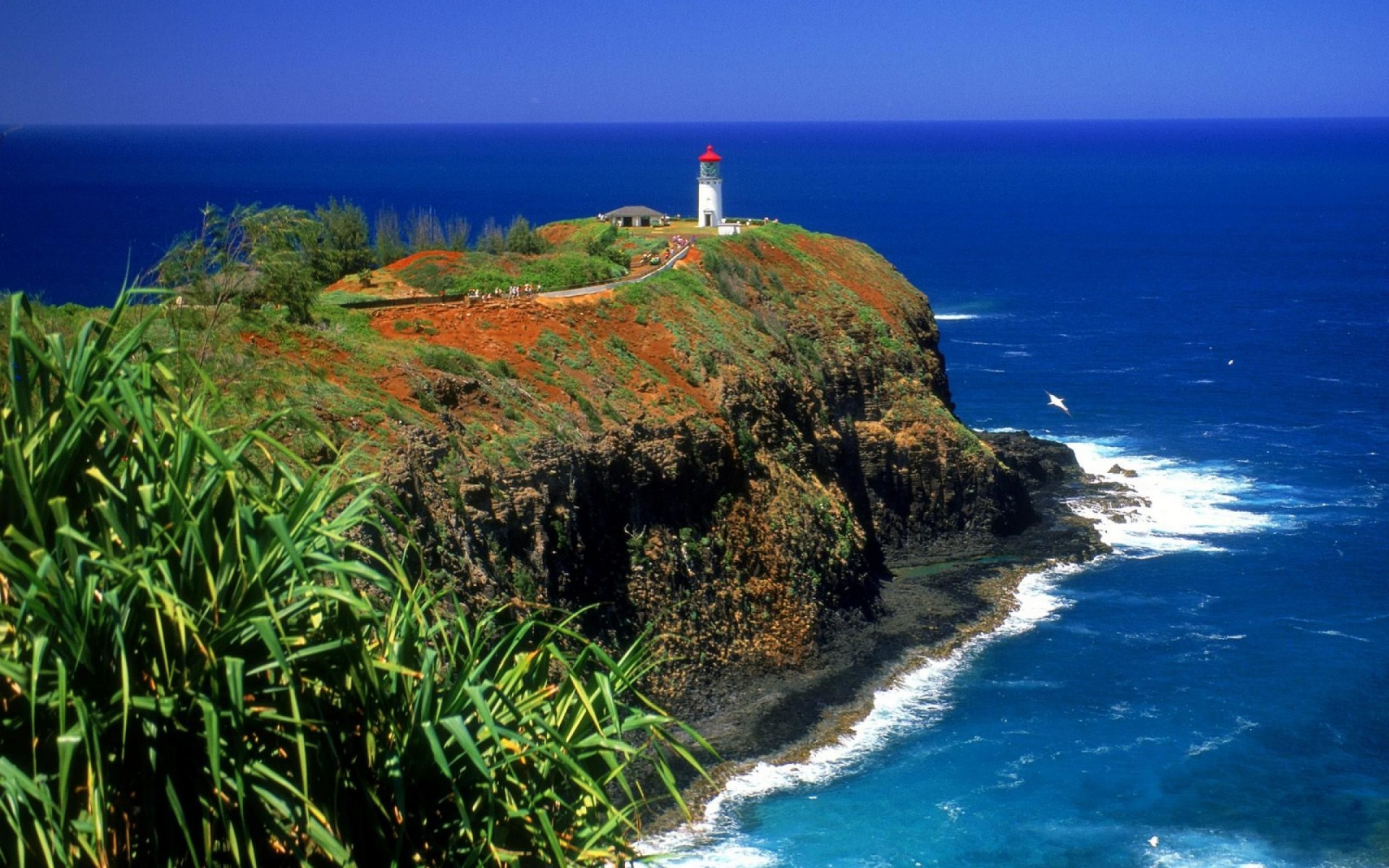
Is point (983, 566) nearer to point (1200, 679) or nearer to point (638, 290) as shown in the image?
point (1200, 679)

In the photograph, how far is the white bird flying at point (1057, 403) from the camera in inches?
2297

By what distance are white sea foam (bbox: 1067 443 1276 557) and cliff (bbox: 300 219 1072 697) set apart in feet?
11.0

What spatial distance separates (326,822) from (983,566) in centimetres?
3303

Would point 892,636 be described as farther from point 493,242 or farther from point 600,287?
point 493,242

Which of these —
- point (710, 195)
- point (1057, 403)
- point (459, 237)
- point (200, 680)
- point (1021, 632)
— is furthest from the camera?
point (710, 195)

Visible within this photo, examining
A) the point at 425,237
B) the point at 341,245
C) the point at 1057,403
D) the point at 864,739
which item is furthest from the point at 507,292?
the point at 1057,403

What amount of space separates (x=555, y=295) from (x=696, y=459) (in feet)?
30.1

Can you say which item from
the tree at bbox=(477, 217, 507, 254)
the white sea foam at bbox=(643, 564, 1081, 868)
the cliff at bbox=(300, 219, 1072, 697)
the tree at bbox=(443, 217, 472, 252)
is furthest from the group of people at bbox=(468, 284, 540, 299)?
the white sea foam at bbox=(643, 564, 1081, 868)

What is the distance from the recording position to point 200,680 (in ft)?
36.6

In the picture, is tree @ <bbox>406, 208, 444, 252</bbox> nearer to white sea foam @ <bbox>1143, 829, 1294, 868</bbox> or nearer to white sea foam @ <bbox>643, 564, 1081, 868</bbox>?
white sea foam @ <bbox>643, 564, 1081, 868</bbox>

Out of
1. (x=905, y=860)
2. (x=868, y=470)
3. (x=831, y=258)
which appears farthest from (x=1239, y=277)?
(x=905, y=860)

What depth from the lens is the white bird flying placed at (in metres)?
58.3

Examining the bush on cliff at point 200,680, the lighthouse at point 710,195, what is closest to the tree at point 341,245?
the lighthouse at point 710,195

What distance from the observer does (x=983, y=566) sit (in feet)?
141
